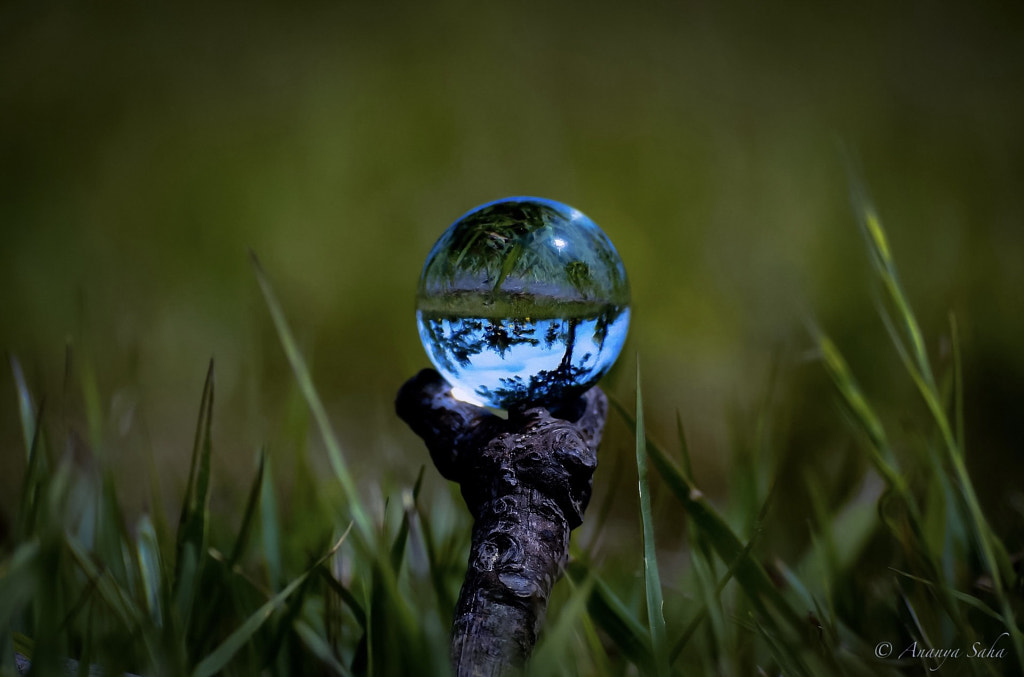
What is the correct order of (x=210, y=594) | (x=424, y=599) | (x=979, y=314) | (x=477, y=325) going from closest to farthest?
(x=424, y=599)
(x=477, y=325)
(x=210, y=594)
(x=979, y=314)

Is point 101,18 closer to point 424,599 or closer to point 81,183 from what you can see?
point 81,183

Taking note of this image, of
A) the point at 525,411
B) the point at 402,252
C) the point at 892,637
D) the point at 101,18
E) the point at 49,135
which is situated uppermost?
the point at 101,18

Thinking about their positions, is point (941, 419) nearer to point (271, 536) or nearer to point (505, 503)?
point (505, 503)

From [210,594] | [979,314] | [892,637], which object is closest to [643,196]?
[979,314]

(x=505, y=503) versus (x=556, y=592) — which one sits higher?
(x=505, y=503)

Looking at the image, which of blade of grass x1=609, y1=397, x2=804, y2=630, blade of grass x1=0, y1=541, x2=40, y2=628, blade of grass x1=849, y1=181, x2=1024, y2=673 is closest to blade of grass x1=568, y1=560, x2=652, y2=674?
blade of grass x1=609, y1=397, x2=804, y2=630

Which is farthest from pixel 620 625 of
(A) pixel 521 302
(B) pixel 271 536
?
(B) pixel 271 536
